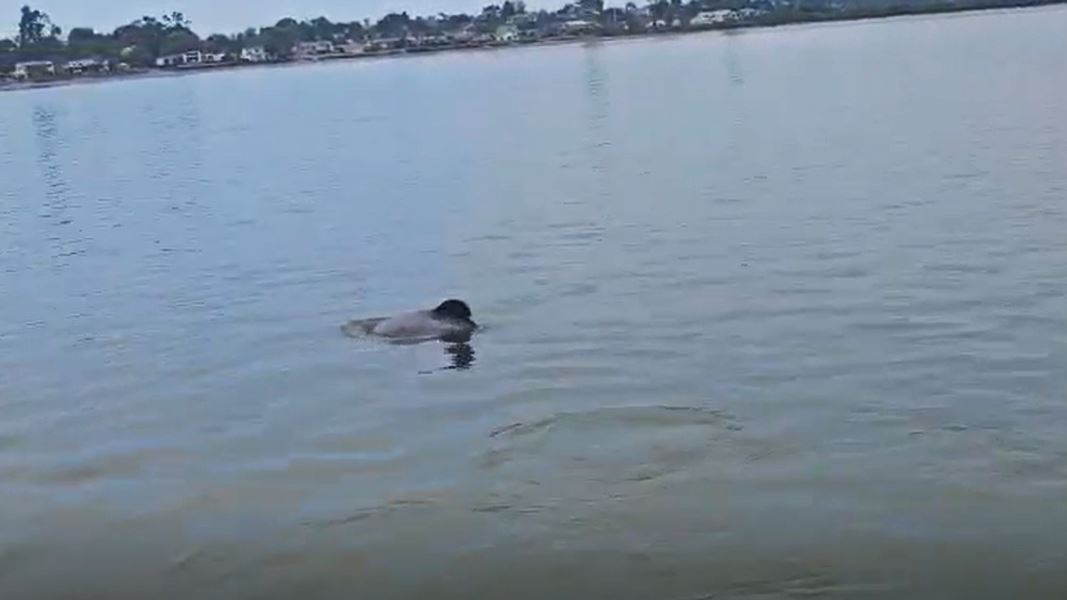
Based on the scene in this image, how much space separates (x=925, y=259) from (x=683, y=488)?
11.3 meters

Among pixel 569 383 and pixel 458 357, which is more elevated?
pixel 569 383

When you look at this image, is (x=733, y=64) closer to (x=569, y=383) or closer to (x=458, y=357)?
(x=458, y=357)

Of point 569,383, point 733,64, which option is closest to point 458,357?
point 569,383

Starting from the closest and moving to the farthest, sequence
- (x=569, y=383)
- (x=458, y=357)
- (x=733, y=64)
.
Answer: (x=569, y=383) < (x=458, y=357) < (x=733, y=64)

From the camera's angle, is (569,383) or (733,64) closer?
(569,383)

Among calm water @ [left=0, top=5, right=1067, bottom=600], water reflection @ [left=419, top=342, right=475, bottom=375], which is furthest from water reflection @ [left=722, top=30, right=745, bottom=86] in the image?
water reflection @ [left=419, top=342, right=475, bottom=375]

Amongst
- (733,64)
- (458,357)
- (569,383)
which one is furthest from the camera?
(733,64)

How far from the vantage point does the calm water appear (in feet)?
40.2

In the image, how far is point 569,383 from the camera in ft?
58.2

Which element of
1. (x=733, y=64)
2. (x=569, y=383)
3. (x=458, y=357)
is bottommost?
(x=733, y=64)

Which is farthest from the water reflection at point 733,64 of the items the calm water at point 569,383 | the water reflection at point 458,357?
the water reflection at point 458,357

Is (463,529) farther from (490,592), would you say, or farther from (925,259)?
(925,259)

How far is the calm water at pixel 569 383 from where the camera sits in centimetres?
1224

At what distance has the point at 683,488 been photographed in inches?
533
